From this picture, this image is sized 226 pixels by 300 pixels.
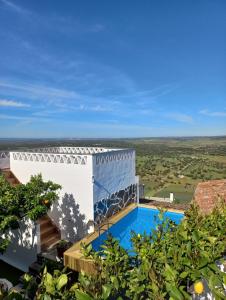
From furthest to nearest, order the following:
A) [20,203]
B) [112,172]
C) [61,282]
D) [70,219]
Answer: [112,172]
[70,219]
[20,203]
[61,282]

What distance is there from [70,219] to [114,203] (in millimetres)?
2534

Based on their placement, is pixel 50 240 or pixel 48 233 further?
pixel 48 233

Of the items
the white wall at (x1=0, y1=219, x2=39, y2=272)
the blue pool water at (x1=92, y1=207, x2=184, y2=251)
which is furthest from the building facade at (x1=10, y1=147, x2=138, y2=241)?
the white wall at (x1=0, y1=219, x2=39, y2=272)

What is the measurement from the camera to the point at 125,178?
43.4 feet

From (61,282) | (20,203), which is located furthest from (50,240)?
(61,282)

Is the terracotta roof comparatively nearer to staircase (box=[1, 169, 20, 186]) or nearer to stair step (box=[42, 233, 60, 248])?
stair step (box=[42, 233, 60, 248])

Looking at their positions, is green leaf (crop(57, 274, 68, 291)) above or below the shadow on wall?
above

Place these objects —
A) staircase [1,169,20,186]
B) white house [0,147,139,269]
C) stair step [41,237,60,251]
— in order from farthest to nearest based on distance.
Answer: staircase [1,169,20,186], white house [0,147,139,269], stair step [41,237,60,251]

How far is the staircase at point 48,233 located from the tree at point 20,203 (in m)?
2.75

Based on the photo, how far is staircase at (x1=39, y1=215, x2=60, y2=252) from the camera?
9773 mm

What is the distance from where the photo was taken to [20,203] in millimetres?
7277

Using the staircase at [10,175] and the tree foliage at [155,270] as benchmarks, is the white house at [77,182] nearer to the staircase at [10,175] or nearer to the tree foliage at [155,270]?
the staircase at [10,175]

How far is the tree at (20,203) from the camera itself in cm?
660

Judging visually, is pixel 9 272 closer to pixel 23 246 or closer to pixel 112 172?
pixel 23 246
